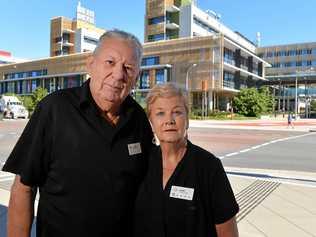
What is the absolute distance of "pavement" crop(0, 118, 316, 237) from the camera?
5223 mm

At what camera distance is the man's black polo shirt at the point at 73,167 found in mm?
1961

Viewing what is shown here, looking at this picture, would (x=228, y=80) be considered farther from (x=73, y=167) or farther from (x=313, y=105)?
(x=73, y=167)

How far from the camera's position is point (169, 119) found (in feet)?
7.42

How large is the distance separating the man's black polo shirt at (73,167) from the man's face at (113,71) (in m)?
0.12

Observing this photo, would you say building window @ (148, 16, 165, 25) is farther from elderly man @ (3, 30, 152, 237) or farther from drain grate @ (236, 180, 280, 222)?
elderly man @ (3, 30, 152, 237)

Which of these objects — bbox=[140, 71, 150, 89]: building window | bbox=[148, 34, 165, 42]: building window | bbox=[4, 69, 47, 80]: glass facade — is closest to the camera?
bbox=[140, 71, 150, 89]: building window

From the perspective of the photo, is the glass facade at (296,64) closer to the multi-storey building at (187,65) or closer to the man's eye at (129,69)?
the multi-storey building at (187,65)

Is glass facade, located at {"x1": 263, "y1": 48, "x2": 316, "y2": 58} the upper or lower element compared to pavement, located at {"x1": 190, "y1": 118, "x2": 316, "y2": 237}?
upper

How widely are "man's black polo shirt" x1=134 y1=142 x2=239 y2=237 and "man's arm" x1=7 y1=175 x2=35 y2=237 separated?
549 mm

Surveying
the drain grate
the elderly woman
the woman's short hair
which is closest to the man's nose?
the woman's short hair

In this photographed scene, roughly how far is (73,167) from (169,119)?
607 millimetres

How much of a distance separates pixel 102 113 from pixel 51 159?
13.6 inches

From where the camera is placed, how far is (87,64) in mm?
2230

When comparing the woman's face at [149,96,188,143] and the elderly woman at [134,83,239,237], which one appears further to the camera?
the woman's face at [149,96,188,143]
